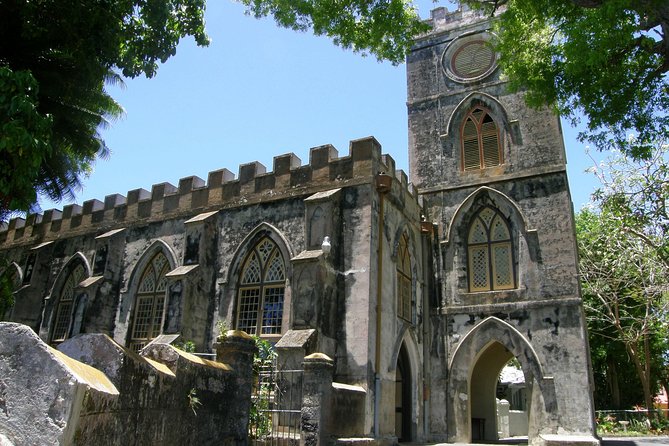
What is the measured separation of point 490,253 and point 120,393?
13.8 metres

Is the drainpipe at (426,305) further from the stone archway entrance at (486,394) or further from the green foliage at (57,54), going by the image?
the green foliage at (57,54)

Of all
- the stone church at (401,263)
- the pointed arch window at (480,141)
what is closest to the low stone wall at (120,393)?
the stone church at (401,263)

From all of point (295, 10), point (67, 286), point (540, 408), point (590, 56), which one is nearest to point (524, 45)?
point (590, 56)

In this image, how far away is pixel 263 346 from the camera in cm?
1364

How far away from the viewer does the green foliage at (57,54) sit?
918cm

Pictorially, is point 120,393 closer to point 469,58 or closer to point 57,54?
point 57,54

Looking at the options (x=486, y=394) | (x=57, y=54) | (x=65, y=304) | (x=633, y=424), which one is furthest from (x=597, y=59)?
(x=633, y=424)

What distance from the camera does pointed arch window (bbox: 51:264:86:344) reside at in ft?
65.1

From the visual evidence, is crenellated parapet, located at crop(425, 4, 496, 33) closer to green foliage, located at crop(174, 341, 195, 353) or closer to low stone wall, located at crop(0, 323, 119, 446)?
green foliage, located at crop(174, 341, 195, 353)

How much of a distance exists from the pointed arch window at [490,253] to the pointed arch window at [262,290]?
6.09 m


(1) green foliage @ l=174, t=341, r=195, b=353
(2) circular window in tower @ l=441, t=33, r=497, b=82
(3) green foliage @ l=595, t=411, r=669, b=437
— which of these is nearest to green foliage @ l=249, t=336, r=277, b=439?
(1) green foliage @ l=174, t=341, r=195, b=353

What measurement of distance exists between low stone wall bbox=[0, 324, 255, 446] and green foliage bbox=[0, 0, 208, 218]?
4846mm

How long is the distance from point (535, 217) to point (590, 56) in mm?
8522

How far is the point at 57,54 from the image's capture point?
510 inches
